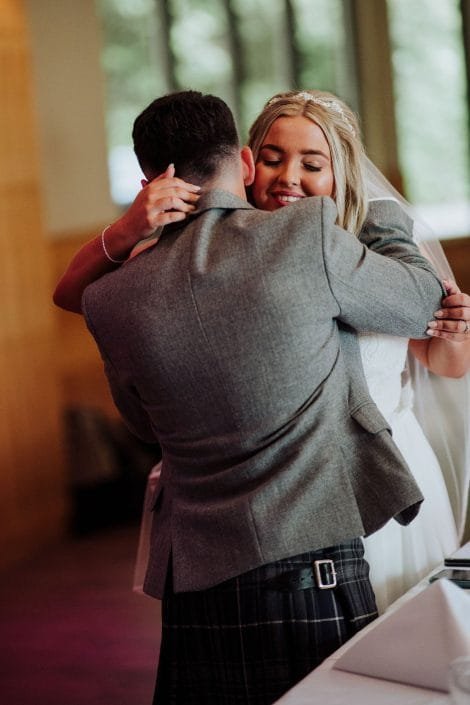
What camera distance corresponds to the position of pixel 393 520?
7.62 ft

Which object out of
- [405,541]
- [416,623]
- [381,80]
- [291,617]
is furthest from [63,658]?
[381,80]

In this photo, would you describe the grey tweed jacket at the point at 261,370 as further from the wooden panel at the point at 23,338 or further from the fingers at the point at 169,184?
the wooden panel at the point at 23,338

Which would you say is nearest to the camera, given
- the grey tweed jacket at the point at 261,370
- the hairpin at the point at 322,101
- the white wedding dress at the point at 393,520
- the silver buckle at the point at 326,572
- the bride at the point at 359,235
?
the grey tweed jacket at the point at 261,370

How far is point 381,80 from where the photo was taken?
8906 mm

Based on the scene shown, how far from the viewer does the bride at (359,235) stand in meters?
2.08

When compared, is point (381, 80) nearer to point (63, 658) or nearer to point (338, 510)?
point (63, 658)

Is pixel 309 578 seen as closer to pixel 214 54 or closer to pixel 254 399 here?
pixel 254 399

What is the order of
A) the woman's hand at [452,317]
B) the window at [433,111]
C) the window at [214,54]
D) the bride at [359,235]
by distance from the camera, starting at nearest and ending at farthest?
the woman's hand at [452,317] < the bride at [359,235] < the window at [433,111] < the window at [214,54]

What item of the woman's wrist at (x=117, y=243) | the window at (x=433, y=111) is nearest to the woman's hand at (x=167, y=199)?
the woman's wrist at (x=117, y=243)

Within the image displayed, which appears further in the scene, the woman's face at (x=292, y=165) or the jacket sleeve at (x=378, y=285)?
the woman's face at (x=292, y=165)

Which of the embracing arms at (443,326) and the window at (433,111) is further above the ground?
the window at (433,111)

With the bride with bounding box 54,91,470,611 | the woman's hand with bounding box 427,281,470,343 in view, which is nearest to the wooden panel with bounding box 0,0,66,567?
the bride with bounding box 54,91,470,611

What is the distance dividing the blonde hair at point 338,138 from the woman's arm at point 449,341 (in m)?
0.29

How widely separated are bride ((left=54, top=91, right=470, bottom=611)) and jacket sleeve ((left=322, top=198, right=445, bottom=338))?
87 millimetres
